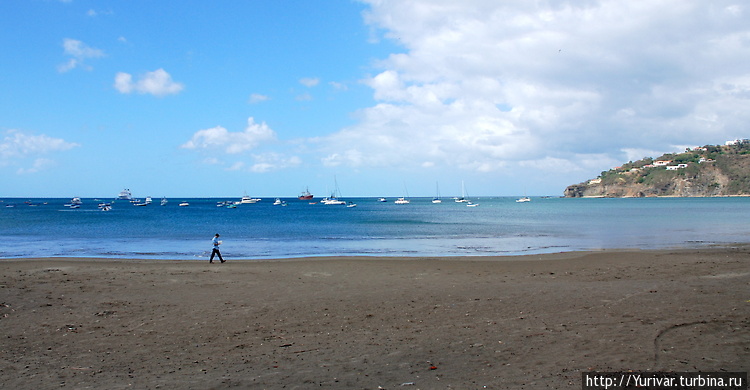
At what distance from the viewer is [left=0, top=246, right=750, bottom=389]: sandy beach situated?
8312 mm

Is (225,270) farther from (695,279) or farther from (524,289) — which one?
(695,279)

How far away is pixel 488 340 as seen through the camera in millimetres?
10125

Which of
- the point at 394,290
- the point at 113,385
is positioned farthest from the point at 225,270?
the point at 113,385

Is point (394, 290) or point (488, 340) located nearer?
point (488, 340)

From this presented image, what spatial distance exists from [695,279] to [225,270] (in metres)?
18.7

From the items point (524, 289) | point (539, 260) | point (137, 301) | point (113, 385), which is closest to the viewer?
point (113, 385)

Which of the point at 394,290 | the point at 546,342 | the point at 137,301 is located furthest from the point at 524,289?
the point at 137,301

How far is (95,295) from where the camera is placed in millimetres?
15695

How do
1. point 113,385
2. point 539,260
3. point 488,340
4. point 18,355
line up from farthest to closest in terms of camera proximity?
point 539,260, point 488,340, point 18,355, point 113,385

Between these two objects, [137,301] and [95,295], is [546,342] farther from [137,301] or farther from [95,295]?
[95,295]

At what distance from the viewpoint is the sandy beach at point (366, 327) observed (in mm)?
8312

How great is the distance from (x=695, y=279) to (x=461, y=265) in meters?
9.36

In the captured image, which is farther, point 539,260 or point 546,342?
point 539,260

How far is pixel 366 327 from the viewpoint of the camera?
1152 cm
